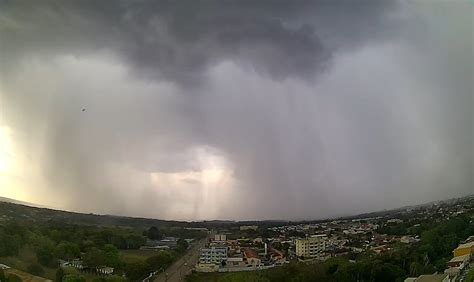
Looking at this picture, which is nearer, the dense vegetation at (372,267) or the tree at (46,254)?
the dense vegetation at (372,267)

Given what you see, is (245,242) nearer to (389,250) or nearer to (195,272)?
(195,272)

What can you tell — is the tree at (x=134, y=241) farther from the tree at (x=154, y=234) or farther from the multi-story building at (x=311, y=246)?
the multi-story building at (x=311, y=246)

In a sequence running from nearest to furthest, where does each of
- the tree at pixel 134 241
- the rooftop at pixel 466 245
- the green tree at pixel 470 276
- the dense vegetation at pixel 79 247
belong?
the green tree at pixel 470 276 → the dense vegetation at pixel 79 247 → the tree at pixel 134 241 → the rooftop at pixel 466 245

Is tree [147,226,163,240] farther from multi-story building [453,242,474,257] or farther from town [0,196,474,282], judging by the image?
multi-story building [453,242,474,257]

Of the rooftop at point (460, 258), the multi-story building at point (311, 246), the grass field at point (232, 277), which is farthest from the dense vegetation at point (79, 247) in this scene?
the rooftop at point (460, 258)

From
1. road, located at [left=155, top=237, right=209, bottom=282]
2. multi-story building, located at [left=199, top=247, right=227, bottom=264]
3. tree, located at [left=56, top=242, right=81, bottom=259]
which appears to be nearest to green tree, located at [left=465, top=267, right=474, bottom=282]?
multi-story building, located at [left=199, top=247, right=227, bottom=264]

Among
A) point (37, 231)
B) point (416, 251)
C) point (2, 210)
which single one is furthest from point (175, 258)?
point (416, 251)

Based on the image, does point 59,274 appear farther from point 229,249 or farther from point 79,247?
point 229,249
